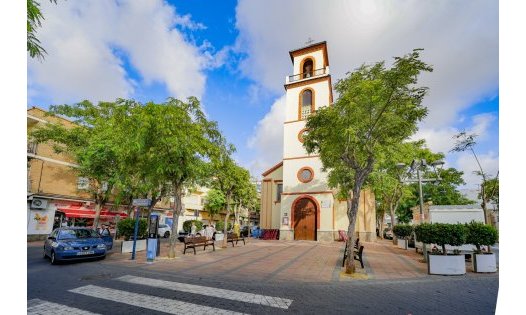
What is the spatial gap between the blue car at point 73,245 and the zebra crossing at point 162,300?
4461 millimetres

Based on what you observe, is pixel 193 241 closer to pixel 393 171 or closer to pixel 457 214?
pixel 393 171

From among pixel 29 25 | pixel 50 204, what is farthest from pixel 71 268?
pixel 50 204

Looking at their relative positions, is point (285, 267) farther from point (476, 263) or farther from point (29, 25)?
point (29, 25)

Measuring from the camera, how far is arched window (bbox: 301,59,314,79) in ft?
92.8

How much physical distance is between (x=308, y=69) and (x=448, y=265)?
23452 millimetres

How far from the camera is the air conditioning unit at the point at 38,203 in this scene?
73.5ft

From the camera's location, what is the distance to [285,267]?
1049 cm

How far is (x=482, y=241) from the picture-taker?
1068 centimetres

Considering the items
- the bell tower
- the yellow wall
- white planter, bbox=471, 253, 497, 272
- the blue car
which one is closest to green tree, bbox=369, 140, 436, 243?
the bell tower

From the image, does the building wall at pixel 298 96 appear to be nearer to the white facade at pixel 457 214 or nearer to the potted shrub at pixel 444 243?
the white facade at pixel 457 214

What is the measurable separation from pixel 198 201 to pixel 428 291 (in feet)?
155

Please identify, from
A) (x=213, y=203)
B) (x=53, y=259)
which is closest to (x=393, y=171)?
(x=53, y=259)

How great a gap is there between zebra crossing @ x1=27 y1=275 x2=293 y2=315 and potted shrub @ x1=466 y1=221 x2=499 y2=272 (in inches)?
304

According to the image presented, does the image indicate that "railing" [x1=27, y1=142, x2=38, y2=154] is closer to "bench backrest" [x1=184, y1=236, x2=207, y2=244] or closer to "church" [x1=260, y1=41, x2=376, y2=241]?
"bench backrest" [x1=184, y1=236, x2=207, y2=244]
